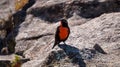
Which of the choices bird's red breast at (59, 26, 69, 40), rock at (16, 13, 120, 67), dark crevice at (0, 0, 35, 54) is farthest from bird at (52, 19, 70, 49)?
dark crevice at (0, 0, 35, 54)

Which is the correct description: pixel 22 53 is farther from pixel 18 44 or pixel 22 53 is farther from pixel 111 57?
pixel 111 57

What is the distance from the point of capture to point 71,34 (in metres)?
14.7

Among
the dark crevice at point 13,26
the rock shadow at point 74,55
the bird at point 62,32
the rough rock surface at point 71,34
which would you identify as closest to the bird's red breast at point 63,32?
the bird at point 62,32

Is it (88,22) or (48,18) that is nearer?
(88,22)

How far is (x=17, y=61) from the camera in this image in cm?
1473

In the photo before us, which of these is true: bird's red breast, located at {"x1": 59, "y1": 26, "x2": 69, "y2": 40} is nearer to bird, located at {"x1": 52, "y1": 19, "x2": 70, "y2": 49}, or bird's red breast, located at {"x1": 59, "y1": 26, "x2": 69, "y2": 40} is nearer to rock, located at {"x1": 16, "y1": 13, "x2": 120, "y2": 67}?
bird, located at {"x1": 52, "y1": 19, "x2": 70, "y2": 49}

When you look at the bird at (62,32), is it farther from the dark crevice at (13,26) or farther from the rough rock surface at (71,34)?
the dark crevice at (13,26)

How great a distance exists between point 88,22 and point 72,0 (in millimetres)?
2727

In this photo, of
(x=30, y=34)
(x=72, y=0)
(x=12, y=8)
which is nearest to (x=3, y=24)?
(x=12, y=8)

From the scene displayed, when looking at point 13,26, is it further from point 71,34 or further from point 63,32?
point 63,32

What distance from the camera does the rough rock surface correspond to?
1203 centimetres

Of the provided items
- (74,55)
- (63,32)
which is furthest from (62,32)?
(74,55)

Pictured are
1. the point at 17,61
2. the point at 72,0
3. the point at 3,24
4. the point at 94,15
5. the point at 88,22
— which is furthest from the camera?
the point at 3,24

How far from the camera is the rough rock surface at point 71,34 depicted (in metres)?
12.0
